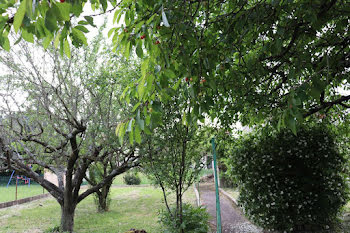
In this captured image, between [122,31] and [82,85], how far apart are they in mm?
4107

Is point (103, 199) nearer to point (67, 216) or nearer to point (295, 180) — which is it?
point (67, 216)

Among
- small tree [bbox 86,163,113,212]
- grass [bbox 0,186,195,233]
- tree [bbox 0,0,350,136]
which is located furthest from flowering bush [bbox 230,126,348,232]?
small tree [bbox 86,163,113,212]

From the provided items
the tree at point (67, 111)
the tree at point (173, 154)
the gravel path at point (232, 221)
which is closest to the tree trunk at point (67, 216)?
the tree at point (67, 111)

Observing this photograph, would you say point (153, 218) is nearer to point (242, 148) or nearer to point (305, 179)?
point (242, 148)

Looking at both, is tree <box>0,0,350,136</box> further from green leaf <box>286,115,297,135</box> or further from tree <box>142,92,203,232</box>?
tree <box>142,92,203,232</box>

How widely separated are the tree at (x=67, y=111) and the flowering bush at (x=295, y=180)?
2898 millimetres

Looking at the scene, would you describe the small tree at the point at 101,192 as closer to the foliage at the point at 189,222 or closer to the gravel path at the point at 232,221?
the gravel path at the point at 232,221

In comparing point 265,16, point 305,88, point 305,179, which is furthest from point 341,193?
point 305,88

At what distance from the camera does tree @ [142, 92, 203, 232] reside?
5594 millimetres

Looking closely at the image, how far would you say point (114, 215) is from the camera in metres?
10.6

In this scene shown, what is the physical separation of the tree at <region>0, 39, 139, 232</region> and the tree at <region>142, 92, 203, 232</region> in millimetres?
790

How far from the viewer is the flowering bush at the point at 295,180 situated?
5863 mm

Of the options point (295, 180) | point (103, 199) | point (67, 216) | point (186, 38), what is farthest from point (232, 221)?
point (186, 38)

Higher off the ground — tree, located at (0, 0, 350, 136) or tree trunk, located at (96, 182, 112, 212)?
tree, located at (0, 0, 350, 136)
